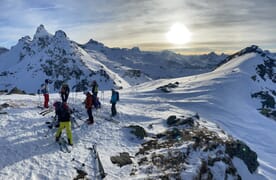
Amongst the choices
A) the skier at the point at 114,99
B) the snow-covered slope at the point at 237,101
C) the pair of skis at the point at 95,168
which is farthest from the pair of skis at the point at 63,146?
the snow-covered slope at the point at 237,101

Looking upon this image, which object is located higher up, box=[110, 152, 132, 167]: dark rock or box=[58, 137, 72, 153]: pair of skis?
box=[58, 137, 72, 153]: pair of skis

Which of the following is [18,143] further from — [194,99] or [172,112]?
[194,99]

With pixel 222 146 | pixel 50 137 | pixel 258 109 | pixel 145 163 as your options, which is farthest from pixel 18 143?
pixel 258 109

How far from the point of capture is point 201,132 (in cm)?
2697

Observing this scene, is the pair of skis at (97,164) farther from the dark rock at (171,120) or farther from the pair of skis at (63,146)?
the dark rock at (171,120)

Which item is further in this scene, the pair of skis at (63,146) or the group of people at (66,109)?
the group of people at (66,109)

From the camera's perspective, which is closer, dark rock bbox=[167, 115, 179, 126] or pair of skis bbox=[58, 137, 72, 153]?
pair of skis bbox=[58, 137, 72, 153]

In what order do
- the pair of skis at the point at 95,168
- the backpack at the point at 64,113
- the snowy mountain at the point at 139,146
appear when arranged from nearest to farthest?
1. the pair of skis at the point at 95,168
2. the snowy mountain at the point at 139,146
3. the backpack at the point at 64,113

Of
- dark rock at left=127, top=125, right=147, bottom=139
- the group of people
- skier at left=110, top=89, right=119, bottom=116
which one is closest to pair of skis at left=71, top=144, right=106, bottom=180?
the group of people

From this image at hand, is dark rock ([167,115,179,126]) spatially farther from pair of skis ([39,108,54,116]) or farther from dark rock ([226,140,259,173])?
pair of skis ([39,108,54,116])

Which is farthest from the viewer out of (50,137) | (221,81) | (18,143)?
(221,81)

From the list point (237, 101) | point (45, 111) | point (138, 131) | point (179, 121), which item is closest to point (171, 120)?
point (179, 121)

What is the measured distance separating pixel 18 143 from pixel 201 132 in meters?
14.8

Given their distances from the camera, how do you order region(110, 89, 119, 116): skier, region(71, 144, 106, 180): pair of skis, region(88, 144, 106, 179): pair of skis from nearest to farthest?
region(71, 144, 106, 180): pair of skis
region(88, 144, 106, 179): pair of skis
region(110, 89, 119, 116): skier
